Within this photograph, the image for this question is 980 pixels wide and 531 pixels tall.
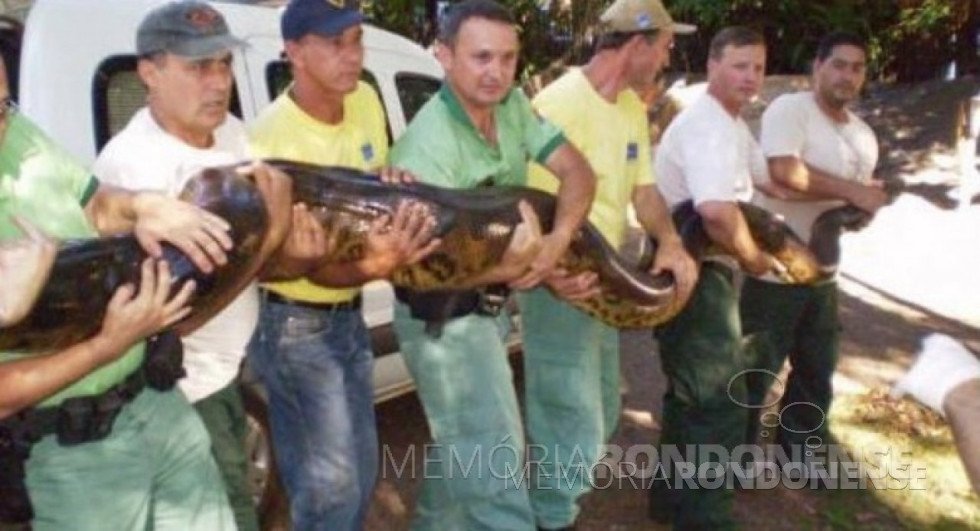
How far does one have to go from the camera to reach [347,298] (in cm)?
368

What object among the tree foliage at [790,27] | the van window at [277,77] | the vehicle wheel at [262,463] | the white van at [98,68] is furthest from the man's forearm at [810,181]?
the tree foliage at [790,27]

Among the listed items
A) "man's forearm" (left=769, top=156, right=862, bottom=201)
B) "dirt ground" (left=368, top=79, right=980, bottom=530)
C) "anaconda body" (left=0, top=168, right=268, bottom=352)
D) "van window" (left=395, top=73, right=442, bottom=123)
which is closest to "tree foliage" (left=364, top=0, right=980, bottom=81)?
"dirt ground" (left=368, top=79, right=980, bottom=530)

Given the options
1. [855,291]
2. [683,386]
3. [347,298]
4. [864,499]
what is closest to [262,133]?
[347,298]

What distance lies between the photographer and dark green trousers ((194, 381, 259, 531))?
3.40 metres

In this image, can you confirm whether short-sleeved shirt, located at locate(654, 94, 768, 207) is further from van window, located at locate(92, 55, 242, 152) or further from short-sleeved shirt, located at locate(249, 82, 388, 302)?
van window, located at locate(92, 55, 242, 152)

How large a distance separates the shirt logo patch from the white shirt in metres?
1.71

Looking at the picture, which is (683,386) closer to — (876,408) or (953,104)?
(876,408)

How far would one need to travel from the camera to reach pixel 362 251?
342 centimetres

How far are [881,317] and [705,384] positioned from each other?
4.60 m

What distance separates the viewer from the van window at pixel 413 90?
18.9ft

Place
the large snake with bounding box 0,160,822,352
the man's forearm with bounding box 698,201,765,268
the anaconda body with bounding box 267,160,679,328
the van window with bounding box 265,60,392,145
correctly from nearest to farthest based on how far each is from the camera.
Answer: the large snake with bounding box 0,160,822,352 → the anaconda body with bounding box 267,160,679,328 → the man's forearm with bounding box 698,201,765,268 → the van window with bounding box 265,60,392,145

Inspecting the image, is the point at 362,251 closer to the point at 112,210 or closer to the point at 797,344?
the point at 112,210

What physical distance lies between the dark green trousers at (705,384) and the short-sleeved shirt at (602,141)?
1.63ft

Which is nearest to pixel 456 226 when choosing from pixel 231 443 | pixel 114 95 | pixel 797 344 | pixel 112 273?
pixel 231 443
